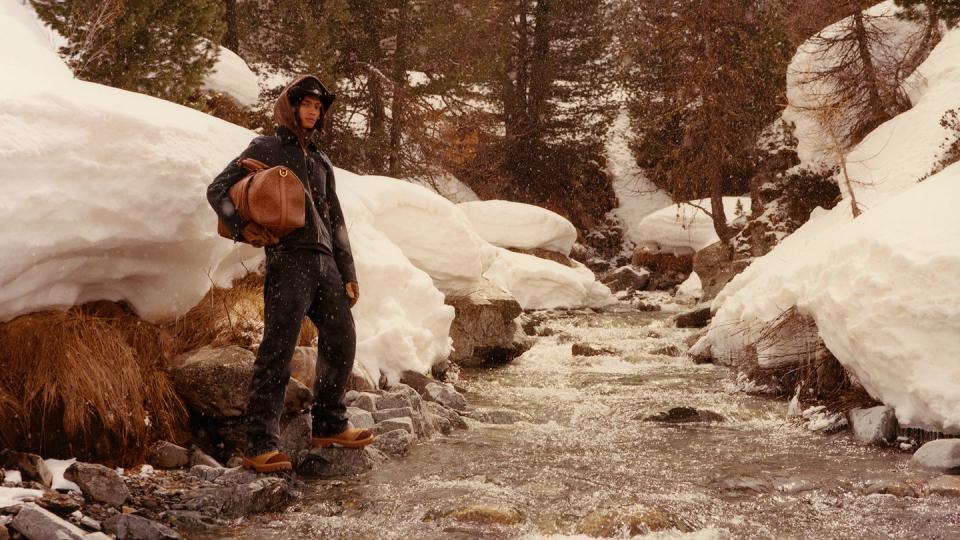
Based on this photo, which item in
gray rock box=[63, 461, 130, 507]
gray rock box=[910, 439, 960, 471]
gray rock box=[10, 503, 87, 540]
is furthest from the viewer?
gray rock box=[910, 439, 960, 471]

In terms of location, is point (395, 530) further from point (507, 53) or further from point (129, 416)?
point (507, 53)

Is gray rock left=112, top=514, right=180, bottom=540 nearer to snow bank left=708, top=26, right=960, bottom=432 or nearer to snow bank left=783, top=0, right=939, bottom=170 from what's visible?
snow bank left=708, top=26, right=960, bottom=432

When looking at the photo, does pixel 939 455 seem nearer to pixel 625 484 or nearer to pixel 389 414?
pixel 625 484

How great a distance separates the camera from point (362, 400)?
6.53 metres

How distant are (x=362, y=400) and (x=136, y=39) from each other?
5.67 m

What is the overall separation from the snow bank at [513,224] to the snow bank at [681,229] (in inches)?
144

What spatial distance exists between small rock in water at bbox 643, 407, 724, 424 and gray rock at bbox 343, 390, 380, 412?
2284mm

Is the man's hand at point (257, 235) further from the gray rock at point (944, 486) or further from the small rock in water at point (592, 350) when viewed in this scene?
the small rock in water at point (592, 350)

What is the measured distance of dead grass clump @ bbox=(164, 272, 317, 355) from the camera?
19.4 ft

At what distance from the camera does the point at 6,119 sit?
14.8 feet

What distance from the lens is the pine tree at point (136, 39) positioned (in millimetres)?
9023

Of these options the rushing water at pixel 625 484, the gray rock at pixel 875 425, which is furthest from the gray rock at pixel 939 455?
the gray rock at pixel 875 425

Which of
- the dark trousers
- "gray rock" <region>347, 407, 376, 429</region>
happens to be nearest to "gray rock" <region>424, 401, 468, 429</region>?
"gray rock" <region>347, 407, 376, 429</region>

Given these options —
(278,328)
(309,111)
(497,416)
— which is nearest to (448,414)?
(497,416)
